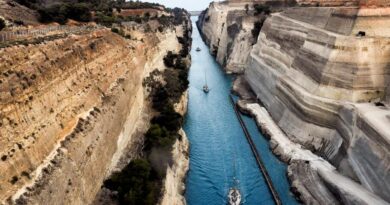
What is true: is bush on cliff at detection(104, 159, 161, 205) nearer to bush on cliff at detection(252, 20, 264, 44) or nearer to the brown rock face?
the brown rock face

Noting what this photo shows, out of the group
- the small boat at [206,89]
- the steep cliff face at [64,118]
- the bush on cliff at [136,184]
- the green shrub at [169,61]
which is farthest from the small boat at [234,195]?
the small boat at [206,89]

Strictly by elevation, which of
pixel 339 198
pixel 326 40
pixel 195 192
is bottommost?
pixel 195 192

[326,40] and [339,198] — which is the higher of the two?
[326,40]

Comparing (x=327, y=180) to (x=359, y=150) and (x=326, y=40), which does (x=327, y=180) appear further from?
(x=326, y=40)

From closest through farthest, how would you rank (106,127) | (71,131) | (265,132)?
(71,131), (106,127), (265,132)

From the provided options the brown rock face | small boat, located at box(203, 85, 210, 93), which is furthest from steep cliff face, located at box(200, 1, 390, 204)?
the brown rock face

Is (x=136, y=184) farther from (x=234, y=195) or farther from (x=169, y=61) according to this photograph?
(x=169, y=61)

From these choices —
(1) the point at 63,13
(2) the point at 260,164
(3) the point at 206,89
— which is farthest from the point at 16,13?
(3) the point at 206,89

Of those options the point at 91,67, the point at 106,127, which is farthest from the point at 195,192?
the point at 91,67
